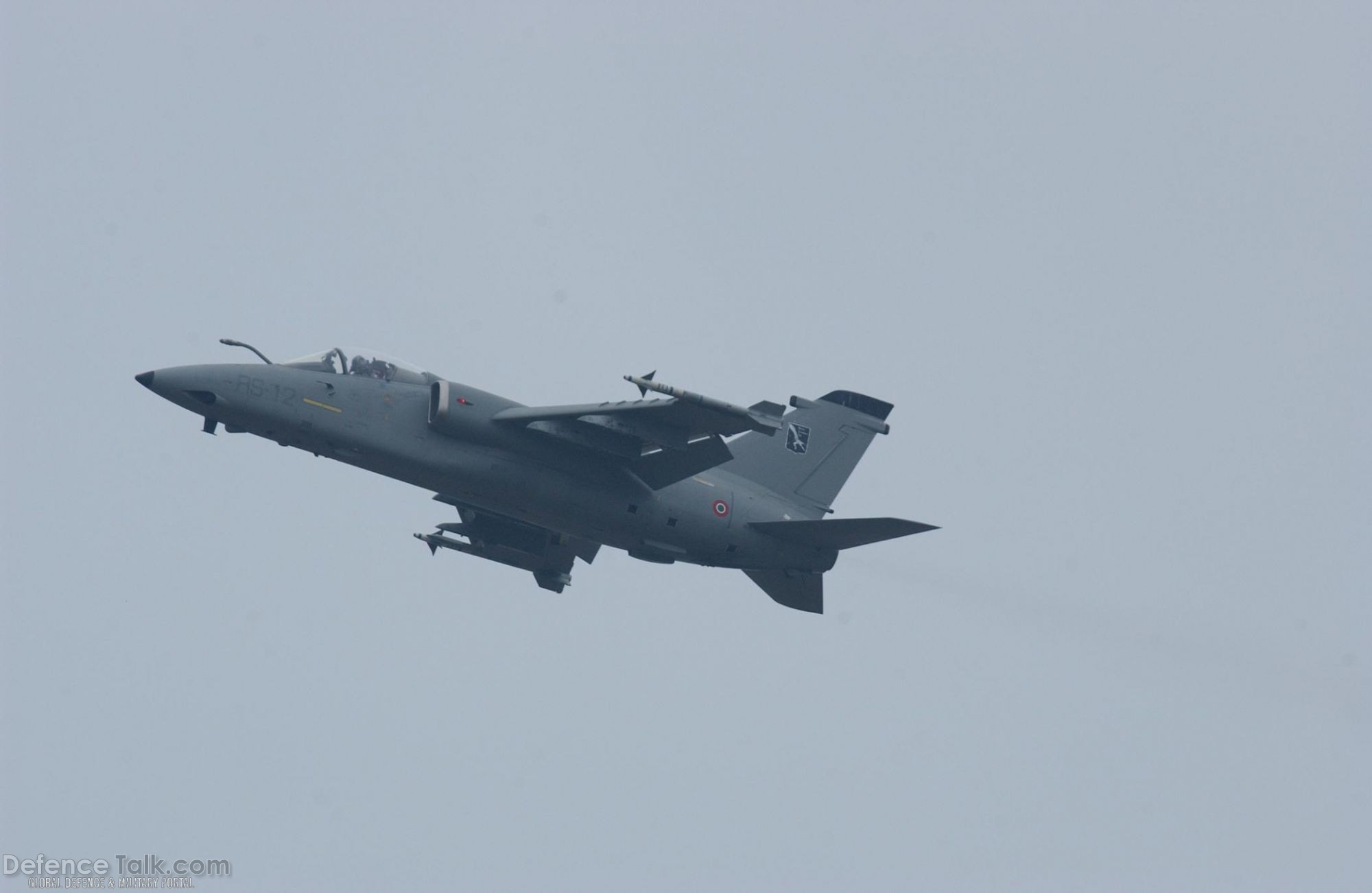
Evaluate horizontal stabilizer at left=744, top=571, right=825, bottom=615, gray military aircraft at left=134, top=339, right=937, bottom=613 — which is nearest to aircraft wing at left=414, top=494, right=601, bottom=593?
gray military aircraft at left=134, top=339, right=937, bottom=613

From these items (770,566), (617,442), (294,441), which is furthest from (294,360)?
(770,566)

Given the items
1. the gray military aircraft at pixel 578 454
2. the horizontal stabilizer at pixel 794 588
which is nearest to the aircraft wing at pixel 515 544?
the gray military aircraft at pixel 578 454

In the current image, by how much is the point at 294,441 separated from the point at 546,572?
25.3ft

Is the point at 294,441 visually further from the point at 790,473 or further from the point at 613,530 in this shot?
the point at 790,473

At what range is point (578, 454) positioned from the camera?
32.3m

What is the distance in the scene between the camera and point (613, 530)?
3278 centimetres

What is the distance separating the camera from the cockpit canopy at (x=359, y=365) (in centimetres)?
3125

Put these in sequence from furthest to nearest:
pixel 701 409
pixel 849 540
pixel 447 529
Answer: pixel 447 529, pixel 849 540, pixel 701 409

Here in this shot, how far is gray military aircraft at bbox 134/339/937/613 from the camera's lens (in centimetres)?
3059

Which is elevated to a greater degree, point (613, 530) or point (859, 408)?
point (859, 408)

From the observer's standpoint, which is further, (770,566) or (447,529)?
(447,529)

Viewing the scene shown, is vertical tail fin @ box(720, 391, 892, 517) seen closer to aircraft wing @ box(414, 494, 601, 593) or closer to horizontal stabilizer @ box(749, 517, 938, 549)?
horizontal stabilizer @ box(749, 517, 938, 549)

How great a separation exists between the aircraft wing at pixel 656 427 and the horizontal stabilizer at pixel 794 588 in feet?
10.6

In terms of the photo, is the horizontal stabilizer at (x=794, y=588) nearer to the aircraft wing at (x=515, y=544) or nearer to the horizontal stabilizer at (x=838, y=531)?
the horizontal stabilizer at (x=838, y=531)
